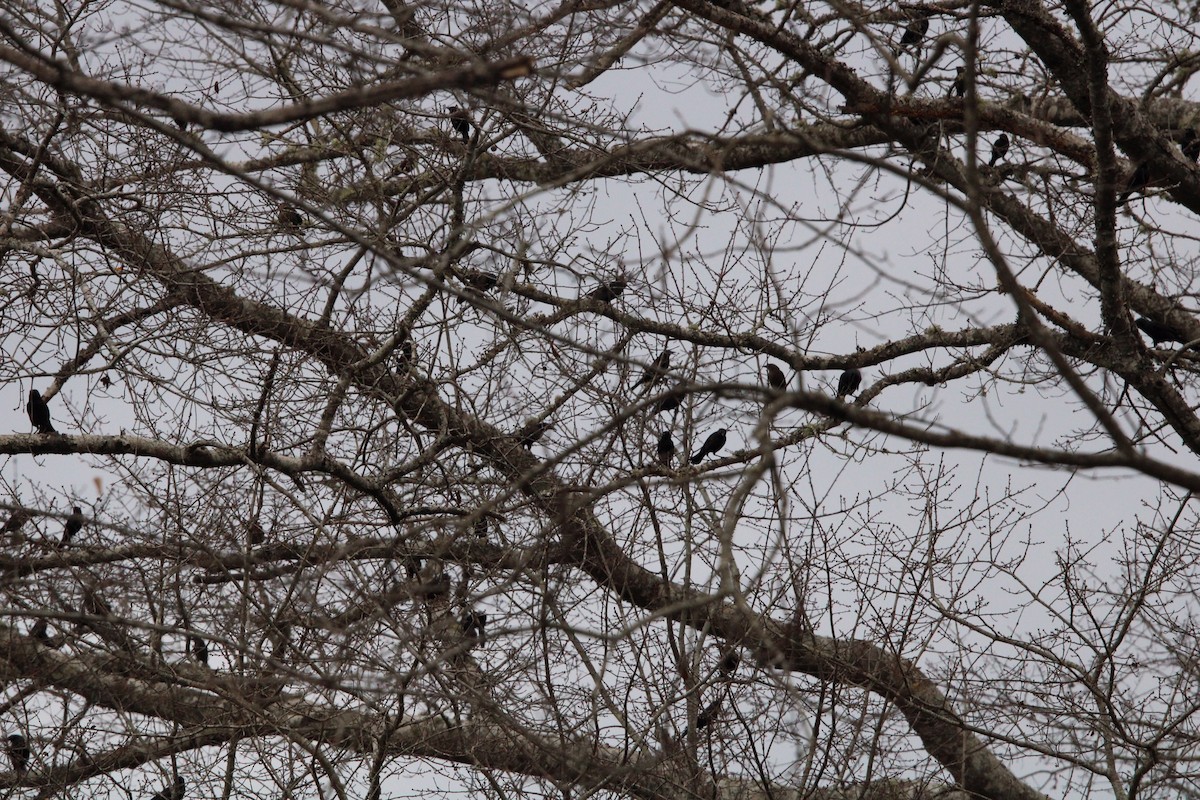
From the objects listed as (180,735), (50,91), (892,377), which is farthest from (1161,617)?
(50,91)

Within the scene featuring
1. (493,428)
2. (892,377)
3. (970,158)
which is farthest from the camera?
(892,377)

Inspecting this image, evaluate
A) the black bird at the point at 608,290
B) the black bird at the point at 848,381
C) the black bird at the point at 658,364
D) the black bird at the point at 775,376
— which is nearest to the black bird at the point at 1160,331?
the black bird at the point at 848,381

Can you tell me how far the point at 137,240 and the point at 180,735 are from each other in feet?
10.4

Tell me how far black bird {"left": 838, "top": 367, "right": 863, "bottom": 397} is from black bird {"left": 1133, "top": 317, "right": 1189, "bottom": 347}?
1.93 m

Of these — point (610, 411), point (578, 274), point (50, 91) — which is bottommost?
point (610, 411)

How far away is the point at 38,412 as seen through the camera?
24.9ft

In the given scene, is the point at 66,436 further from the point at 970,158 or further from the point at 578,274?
the point at 970,158

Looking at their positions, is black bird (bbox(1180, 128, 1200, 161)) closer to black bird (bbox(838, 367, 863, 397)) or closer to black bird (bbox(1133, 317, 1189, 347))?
black bird (bbox(1133, 317, 1189, 347))

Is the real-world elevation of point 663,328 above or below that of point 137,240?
below

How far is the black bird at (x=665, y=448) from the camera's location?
23.2 feet

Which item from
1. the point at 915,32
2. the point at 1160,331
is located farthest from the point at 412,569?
the point at 1160,331

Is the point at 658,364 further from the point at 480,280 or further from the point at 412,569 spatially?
the point at 412,569

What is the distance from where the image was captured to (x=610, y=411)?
6.57 m

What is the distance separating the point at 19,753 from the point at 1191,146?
842 centimetres
